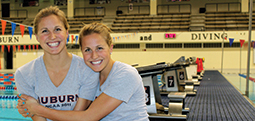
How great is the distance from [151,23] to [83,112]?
21.1 metres

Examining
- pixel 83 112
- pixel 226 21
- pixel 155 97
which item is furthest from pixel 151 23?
pixel 83 112

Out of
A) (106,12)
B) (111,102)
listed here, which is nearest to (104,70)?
(111,102)

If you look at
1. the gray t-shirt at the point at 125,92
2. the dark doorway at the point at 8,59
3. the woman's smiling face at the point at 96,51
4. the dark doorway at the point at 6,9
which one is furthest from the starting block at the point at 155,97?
the dark doorway at the point at 6,9

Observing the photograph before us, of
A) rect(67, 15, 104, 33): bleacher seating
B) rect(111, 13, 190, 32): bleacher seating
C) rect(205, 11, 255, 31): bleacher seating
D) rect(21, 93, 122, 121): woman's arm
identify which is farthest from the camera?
rect(67, 15, 104, 33): bleacher seating

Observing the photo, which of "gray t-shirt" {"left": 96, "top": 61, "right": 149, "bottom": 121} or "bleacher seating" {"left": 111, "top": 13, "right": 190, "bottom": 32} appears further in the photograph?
"bleacher seating" {"left": 111, "top": 13, "right": 190, "bottom": 32}

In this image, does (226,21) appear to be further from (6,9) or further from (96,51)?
(6,9)

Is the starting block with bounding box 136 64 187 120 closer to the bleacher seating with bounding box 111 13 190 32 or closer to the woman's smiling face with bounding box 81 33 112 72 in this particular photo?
the woman's smiling face with bounding box 81 33 112 72

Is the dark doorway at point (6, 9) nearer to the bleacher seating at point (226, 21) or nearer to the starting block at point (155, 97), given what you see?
the bleacher seating at point (226, 21)

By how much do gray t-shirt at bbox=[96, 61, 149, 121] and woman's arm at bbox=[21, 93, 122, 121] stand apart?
0.15 feet

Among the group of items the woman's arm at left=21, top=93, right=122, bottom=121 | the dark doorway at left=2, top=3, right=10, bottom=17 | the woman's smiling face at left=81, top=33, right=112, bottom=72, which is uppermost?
the dark doorway at left=2, top=3, right=10, bottom=17

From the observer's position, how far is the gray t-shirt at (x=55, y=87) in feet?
5.36

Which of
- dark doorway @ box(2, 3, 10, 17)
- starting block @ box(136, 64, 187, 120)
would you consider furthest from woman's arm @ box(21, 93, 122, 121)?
dark doorway @ box(2, 3, 10, 17)

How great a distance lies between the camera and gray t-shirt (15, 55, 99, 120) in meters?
1.63

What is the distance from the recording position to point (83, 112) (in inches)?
60.1
